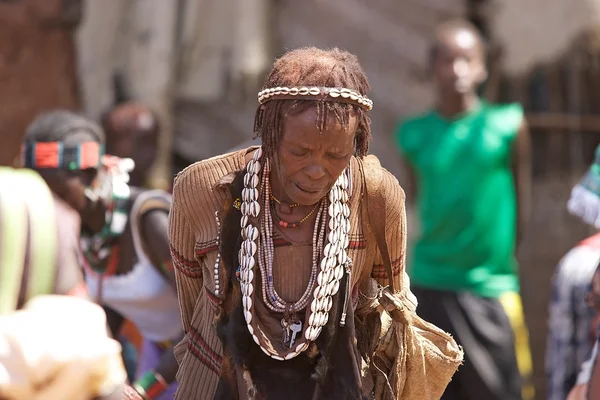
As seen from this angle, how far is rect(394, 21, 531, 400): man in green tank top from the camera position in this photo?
642 cm

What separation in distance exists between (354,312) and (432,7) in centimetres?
466

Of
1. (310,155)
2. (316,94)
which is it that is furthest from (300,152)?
(316,94)

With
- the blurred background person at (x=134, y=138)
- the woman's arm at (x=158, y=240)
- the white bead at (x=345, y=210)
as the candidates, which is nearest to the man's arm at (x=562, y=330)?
the woman's arm at (x=158, y=240)

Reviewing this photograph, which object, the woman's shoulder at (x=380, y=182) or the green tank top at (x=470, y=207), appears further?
the green tank top at (x=470, y=207)

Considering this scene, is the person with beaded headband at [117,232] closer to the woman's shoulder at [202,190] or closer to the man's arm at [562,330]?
the woman's shoulder at [202,190]

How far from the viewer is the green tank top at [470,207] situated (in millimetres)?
6570

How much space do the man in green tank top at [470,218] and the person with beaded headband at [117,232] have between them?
1556 millimetres

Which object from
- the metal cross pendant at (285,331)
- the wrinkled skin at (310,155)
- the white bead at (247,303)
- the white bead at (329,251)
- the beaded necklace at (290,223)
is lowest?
the metal cross pendant at (285,331)

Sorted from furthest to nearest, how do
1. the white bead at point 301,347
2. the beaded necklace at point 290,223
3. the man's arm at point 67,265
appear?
the beaded necklace at point 290,223 < the white bead at point 301,347 < the man's arm at point 67,265

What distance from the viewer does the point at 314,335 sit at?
3562mm

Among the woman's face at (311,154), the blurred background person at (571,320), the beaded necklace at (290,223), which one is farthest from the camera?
the blurred background person at (571,320)

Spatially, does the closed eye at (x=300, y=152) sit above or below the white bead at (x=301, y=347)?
above

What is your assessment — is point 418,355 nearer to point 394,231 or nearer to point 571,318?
point 394,231

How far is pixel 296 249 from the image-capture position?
12.0 ft
